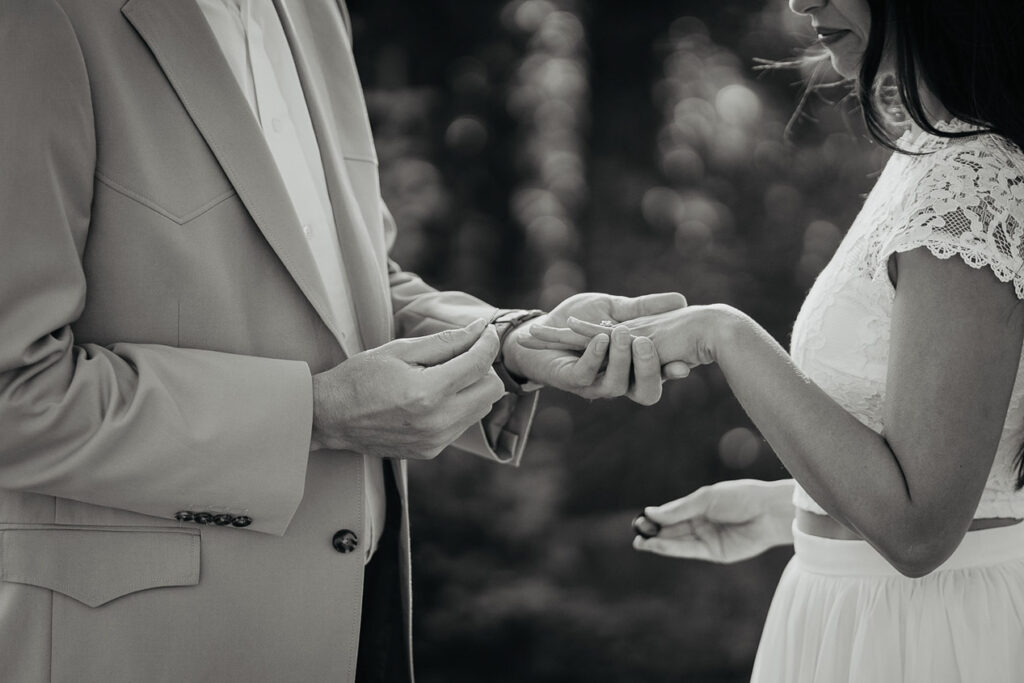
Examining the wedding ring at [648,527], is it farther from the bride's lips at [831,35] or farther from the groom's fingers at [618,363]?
the bride's lips at [831,35]

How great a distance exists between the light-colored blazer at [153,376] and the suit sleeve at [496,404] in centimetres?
41

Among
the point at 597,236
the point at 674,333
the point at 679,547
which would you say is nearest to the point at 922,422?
the point at 674,333

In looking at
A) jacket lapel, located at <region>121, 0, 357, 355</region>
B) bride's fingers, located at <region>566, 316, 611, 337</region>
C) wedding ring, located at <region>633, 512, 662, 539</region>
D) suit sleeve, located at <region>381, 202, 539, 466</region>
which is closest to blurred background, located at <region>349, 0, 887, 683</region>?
suit sleeve, located at <region>381, 202, 539, 466</region>

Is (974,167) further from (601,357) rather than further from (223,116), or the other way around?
(223,116)

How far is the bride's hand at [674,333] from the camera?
1.70m

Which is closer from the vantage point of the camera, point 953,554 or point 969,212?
point 969,212

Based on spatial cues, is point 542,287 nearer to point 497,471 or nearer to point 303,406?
point 497,471

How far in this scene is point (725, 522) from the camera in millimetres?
2004

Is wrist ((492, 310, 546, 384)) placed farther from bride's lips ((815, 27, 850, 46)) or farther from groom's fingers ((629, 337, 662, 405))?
bride's lips ((815, 27, 850, 46))

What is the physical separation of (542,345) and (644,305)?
211 millimetres

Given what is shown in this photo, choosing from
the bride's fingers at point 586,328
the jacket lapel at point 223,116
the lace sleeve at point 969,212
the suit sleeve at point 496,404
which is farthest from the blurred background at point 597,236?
the lace sleeve at point 969,212

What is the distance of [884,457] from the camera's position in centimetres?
146

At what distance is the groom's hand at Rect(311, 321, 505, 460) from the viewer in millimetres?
1472

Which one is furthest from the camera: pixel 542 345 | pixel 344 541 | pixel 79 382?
pixel 542 345
